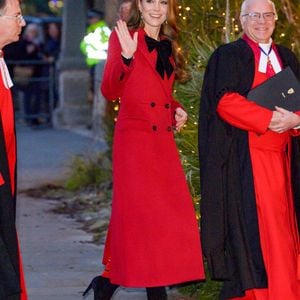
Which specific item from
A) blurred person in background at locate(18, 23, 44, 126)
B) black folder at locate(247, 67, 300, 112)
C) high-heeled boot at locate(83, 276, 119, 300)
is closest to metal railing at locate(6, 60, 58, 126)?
blurred person in background at locate(18, 23, 44, 126)

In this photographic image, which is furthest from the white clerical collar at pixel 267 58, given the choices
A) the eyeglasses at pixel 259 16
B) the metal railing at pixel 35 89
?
the metal railing at pixel 35 89

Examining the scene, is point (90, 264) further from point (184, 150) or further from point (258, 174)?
point (258, 174)

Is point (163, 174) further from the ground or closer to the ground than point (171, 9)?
closer to the ground

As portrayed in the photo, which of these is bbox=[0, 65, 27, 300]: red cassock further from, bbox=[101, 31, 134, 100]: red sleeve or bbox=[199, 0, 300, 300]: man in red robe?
bbox=[199, 0, 300, 300]: man in red robe

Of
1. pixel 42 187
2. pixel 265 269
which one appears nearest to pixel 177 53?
pixel 265 269

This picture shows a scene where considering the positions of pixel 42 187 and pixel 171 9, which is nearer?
pixel 171 9

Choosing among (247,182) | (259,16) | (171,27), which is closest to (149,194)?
(247,182)

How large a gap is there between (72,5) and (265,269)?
1562 cm

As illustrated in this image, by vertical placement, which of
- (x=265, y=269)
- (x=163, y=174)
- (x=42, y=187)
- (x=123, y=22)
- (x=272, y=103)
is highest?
(x=123, y=22)

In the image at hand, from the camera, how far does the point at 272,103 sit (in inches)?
251

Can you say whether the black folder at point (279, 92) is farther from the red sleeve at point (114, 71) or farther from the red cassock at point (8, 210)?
the red cassock at point (8, 210)

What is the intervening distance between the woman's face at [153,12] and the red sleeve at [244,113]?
73cm

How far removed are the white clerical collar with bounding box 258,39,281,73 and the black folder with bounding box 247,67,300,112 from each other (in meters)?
0.10

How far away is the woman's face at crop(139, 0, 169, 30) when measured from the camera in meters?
6.77
